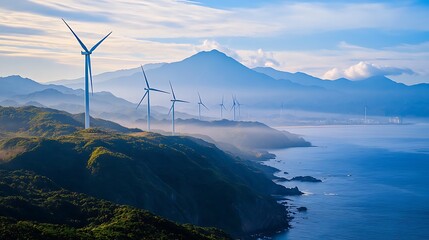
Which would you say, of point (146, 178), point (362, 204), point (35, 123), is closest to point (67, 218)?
point (146, 178)

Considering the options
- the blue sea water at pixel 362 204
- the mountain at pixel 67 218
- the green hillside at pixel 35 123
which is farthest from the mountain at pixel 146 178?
the green hillside at pixel 35 123

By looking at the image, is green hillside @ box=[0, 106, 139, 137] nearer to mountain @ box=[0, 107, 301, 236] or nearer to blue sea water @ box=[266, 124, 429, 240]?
mountain @ box=[0, 107, 301, 236]

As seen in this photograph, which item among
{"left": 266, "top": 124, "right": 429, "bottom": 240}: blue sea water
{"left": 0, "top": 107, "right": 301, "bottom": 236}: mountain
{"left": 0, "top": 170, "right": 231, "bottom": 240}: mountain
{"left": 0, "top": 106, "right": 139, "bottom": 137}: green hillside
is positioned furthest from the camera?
{"left": 0, "top": 106, "right": 139, "bottom": 137}: green hillside

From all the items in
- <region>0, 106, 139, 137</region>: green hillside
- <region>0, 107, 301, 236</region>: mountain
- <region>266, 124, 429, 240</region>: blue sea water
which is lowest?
<region>266, 124, 429, 240</region>: blue sea water

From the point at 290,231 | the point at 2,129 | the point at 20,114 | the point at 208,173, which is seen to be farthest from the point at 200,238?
the point at 20,114

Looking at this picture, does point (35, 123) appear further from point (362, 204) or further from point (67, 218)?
point (67, 218)

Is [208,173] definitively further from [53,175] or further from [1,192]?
[1,192]

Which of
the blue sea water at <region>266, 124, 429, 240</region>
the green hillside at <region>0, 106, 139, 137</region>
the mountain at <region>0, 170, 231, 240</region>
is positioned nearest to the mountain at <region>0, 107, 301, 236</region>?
the blue sea water at <region>266, 124, 429, 240</region>
